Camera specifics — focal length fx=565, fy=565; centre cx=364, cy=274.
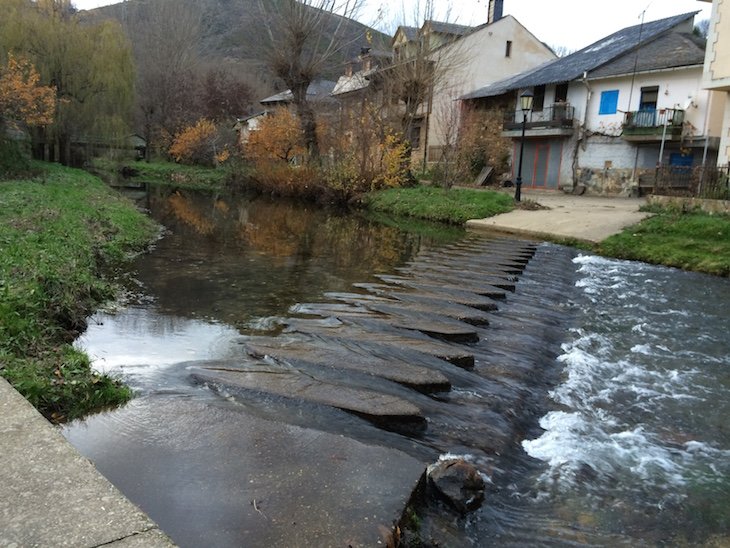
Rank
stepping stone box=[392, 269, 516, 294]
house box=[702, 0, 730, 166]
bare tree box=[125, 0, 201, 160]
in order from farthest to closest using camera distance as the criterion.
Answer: bare tree box=[125, 0, 201, 160] < house box=[702, 0, 730, 166] < stepping stone box=[392, 269, 516, 294]

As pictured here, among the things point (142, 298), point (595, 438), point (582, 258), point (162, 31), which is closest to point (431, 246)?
point (582, 258)

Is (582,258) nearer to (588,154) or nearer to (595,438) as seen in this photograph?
(595,438)

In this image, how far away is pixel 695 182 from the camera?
16.5 meters

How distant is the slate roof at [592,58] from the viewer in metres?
28.0

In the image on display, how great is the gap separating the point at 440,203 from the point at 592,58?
1458cm

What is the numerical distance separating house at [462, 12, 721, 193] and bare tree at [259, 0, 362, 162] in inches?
390

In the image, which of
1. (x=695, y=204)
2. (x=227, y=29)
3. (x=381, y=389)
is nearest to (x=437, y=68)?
(x=695, y=204)

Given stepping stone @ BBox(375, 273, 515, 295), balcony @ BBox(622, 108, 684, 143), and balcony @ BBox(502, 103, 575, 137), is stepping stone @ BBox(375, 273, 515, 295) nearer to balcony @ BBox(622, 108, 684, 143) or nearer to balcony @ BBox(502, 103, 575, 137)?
balcony @ BBox(622, 108, 684, 143)

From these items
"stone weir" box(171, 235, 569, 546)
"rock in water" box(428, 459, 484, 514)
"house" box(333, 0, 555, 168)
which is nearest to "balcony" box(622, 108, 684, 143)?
"house" box(333, 0, 555, 168)

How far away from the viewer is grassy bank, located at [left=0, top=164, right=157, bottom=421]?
179 inches

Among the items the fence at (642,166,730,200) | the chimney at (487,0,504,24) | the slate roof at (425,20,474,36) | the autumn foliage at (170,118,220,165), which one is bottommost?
the fence at (642,166,730,200)

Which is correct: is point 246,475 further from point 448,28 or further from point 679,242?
point 448,28

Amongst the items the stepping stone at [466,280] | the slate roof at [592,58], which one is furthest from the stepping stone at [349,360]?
the slate roof at [592,58]

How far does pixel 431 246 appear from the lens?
49.8 ft
